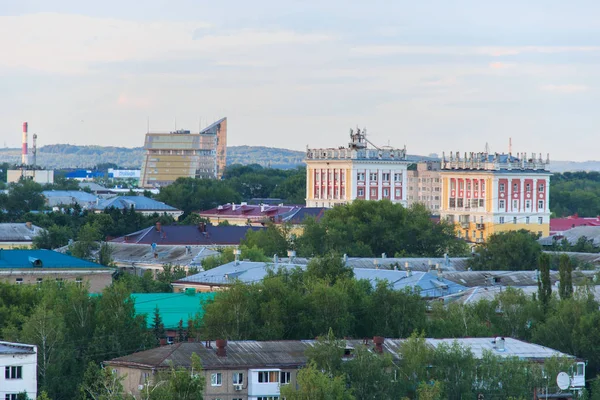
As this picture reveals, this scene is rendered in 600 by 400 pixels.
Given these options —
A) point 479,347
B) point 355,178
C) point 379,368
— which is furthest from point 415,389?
point 355,178

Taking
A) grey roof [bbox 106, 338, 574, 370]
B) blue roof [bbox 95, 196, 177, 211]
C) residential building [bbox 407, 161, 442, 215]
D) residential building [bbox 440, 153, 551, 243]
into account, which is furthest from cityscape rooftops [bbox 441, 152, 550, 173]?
grey roof [bbox 106, 338, 574, 370]

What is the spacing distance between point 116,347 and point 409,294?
10.8 metres

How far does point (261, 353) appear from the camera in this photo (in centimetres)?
4700

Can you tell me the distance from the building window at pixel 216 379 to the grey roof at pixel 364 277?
64.6ft

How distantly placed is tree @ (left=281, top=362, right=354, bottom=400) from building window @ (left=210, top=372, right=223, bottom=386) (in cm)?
391

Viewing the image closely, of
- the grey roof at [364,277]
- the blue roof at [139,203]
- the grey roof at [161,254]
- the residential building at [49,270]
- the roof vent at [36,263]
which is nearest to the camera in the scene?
the grey roof at [364,277]

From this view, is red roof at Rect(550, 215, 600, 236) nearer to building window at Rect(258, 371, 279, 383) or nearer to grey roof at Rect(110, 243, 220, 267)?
grey roof at Rect(110, 243, 220, 267)

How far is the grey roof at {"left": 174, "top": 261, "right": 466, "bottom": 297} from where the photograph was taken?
67.6m

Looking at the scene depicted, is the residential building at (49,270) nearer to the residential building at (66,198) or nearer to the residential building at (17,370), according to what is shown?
the residential building at (17,370)

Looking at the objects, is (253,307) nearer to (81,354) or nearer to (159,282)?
(81,354)

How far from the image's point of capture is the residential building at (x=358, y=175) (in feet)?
470

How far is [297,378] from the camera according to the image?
43.0 metres

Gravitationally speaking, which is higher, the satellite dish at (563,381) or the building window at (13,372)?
the satellite dish at (563,381)

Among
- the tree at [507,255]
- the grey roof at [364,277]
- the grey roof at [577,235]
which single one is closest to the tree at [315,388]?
the grey roof at [364,277]
